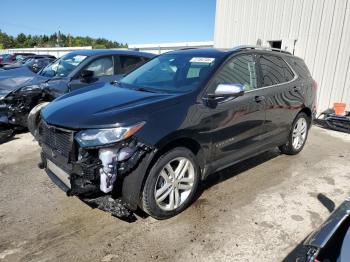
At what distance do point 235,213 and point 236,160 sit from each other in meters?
0.75

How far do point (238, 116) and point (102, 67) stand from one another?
3.97 m

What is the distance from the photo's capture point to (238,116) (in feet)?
12.9

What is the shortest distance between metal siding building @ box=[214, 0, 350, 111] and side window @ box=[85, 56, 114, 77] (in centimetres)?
583

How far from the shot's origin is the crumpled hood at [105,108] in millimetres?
2973

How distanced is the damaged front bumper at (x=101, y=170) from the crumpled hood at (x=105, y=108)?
6.5 inches

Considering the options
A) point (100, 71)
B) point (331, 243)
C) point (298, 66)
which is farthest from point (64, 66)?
point (331, 243)

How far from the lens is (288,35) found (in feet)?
33.0

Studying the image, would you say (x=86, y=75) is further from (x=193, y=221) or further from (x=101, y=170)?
(x=193, y=221)

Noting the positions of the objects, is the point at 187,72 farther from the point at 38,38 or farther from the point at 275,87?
the point at 38,38

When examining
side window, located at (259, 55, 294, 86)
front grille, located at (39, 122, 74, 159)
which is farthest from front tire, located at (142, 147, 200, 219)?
side window, located at (259, 55, 294, 86)

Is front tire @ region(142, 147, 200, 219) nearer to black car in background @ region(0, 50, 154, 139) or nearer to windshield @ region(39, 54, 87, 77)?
black car in background @ region(0, 50, 154, 139)

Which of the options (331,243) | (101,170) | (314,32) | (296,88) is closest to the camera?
(331,243)

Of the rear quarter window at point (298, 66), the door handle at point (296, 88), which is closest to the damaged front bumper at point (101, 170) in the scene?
the door handle at point (296, 88)

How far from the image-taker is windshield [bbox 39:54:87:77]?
6.89 metres
